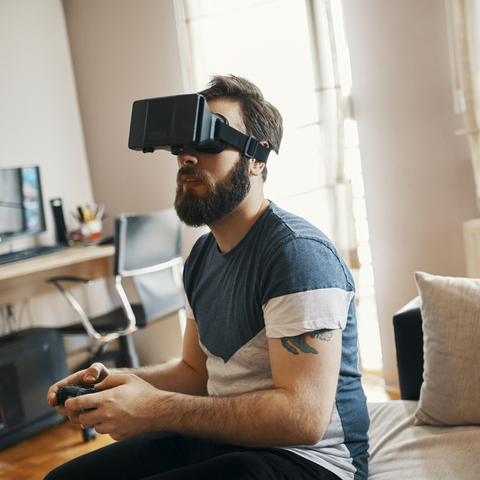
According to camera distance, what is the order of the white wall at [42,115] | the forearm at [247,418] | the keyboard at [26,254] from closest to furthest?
1. the forearm at [247,418]
2. the keyboard at [26,254]
3. the white wall at [42,115]

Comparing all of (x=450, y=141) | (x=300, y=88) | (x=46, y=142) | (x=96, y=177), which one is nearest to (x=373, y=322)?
(x=450, y=141)

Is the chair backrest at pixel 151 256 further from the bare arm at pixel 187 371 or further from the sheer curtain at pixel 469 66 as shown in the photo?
the sheer curtain at pixel 469 66

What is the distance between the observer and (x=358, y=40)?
2.40m

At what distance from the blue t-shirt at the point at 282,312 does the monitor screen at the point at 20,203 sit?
1815 mm

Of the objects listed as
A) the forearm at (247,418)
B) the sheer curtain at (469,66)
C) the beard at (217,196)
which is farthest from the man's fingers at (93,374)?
the sheer curtain at (469,66)

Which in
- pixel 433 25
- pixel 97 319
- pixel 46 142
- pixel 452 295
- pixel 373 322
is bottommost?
pixel 373 322

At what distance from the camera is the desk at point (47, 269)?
2.36 meters

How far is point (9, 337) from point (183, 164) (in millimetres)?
1763

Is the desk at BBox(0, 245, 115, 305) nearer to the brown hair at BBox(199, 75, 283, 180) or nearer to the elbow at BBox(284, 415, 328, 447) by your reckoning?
the brown hair at BBox(199, 75, 283, 180)

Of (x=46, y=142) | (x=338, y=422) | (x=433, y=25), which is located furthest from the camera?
(x=46, y=142)

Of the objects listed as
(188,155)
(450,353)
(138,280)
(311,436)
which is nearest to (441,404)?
(450,353)

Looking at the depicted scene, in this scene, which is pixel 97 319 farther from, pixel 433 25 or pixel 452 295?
pixel 433 25

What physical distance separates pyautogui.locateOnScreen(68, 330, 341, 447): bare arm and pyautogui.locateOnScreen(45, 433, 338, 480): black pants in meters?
0.04

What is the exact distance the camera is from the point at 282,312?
97cm
